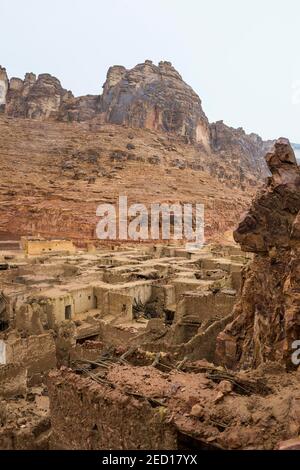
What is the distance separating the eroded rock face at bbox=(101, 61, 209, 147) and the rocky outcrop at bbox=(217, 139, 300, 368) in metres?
87.1

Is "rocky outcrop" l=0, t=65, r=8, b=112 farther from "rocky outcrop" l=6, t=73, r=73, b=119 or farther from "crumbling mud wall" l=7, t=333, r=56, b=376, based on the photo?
"crumbling mud wall" l=7, t=333, r=56, b=376

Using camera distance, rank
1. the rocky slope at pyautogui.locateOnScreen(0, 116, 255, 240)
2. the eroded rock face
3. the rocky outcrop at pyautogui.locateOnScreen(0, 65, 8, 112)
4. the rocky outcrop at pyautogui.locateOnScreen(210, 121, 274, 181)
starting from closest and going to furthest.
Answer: the rocky slope at pyautogui.locateOnScreen(0, 116, 255, 240), the eroded rock face, the rocky outcrop at pyautogui.locateOnScreen(0, 65, 8, 112), the rocky outcrop at pyautogui.locateOnScreen(210, 121, 274, 181)

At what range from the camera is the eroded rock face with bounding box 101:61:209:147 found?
95375 millimetres

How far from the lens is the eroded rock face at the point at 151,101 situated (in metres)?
95.4

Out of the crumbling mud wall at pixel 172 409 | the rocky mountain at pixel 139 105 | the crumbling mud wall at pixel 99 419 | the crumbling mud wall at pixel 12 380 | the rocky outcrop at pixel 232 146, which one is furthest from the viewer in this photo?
the rocky outcrop at pixel 232 146

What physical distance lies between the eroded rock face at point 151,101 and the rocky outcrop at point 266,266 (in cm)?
8711

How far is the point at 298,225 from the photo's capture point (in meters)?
7.57

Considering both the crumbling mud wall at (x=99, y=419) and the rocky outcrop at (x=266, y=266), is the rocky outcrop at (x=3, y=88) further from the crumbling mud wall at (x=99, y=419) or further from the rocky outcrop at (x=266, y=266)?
the crumbling mud wall at (x=99, y=419)

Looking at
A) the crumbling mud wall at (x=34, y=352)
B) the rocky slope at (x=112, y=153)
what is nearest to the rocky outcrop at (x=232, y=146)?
the rocky slope at (x=112, y=153)

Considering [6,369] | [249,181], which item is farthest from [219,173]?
[6,369]

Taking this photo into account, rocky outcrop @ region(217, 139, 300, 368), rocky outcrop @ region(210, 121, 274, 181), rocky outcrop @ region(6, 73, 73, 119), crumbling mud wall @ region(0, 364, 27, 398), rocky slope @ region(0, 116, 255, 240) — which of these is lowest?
crumbling mud wall @ region(0, 364, 27, 398)

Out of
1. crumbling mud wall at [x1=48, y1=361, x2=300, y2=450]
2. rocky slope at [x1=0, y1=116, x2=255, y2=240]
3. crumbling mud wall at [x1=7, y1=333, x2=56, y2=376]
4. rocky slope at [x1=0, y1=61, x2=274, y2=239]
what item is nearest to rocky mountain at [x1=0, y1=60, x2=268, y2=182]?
rocky slope at [x1=0, y1=61, x2=274, y2=239]
